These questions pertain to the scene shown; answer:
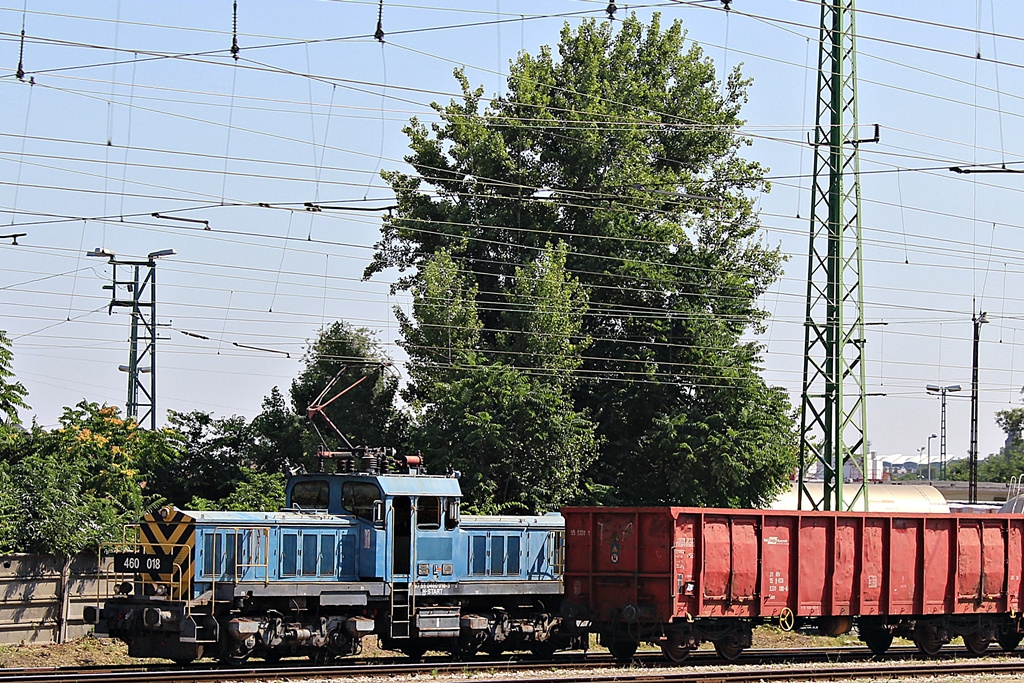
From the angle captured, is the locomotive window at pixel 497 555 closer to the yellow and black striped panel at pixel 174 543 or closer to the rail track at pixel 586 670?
the rail track at pixel 586 670

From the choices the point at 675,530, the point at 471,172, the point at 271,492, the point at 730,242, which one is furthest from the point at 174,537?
the point at 730,242

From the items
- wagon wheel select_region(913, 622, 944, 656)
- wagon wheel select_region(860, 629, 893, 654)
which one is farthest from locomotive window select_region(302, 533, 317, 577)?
wagon wheel select_region(913, 622, 944, 656)

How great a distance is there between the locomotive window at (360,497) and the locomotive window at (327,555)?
30.5 inches

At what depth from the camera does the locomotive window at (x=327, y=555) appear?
66.8 ft

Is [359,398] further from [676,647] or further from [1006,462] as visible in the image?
[1006,462]

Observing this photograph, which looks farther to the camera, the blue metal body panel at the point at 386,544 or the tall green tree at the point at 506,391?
the tall green tree at the point at 506,391

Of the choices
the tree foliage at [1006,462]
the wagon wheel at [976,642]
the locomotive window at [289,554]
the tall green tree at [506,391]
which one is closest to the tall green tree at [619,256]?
the tall green tree at [506,391]

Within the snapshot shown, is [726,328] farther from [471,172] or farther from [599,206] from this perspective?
[471,172]

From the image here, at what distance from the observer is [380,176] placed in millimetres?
46562

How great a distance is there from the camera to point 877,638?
25250mm

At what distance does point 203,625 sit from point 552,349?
24146mm

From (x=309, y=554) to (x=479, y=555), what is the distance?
3538mm

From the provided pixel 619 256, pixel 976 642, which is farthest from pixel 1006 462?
pixel 976 642

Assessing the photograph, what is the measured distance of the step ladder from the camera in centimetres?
2094
